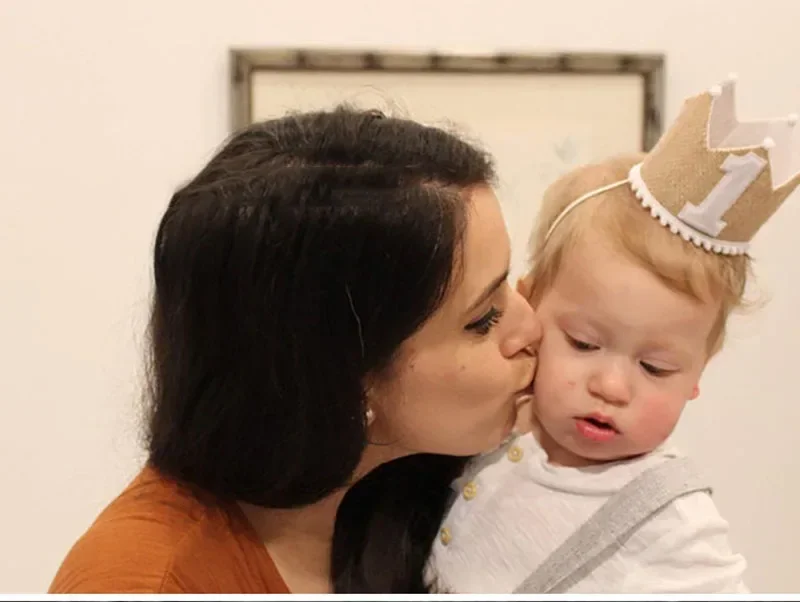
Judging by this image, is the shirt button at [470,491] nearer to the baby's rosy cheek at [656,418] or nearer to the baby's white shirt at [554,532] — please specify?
the baby's white shirt at [554,532]

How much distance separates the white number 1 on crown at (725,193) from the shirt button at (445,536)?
18.1 inches

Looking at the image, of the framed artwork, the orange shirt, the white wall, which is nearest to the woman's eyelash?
the orange shirt

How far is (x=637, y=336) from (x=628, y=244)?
3.8 inches

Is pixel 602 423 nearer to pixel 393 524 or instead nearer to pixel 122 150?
pixel 393 524

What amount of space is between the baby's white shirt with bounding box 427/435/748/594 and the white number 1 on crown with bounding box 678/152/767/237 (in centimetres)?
26

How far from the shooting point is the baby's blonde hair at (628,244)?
0.94 metres

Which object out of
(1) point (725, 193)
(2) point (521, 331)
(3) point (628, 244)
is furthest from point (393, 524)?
(1) point (725, 193)

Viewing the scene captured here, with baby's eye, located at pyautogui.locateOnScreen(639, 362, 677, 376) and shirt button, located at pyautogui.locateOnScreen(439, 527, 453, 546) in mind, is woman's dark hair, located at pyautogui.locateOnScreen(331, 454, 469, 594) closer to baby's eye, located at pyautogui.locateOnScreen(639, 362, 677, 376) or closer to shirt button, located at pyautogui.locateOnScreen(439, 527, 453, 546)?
shirt button, located at pyautogui.locateOnScreen(439, 527, 453, 546)

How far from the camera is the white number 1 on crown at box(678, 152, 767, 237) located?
0.89 meters

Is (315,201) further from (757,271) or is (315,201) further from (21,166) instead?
(757,271)

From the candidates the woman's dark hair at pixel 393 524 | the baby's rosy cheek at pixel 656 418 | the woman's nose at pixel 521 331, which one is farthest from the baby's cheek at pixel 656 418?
the woman's dark hair at pixel 393 524

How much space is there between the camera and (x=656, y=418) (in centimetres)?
97

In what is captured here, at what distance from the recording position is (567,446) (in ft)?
3.33

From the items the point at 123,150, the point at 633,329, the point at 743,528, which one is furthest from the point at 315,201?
the point at 743,528
